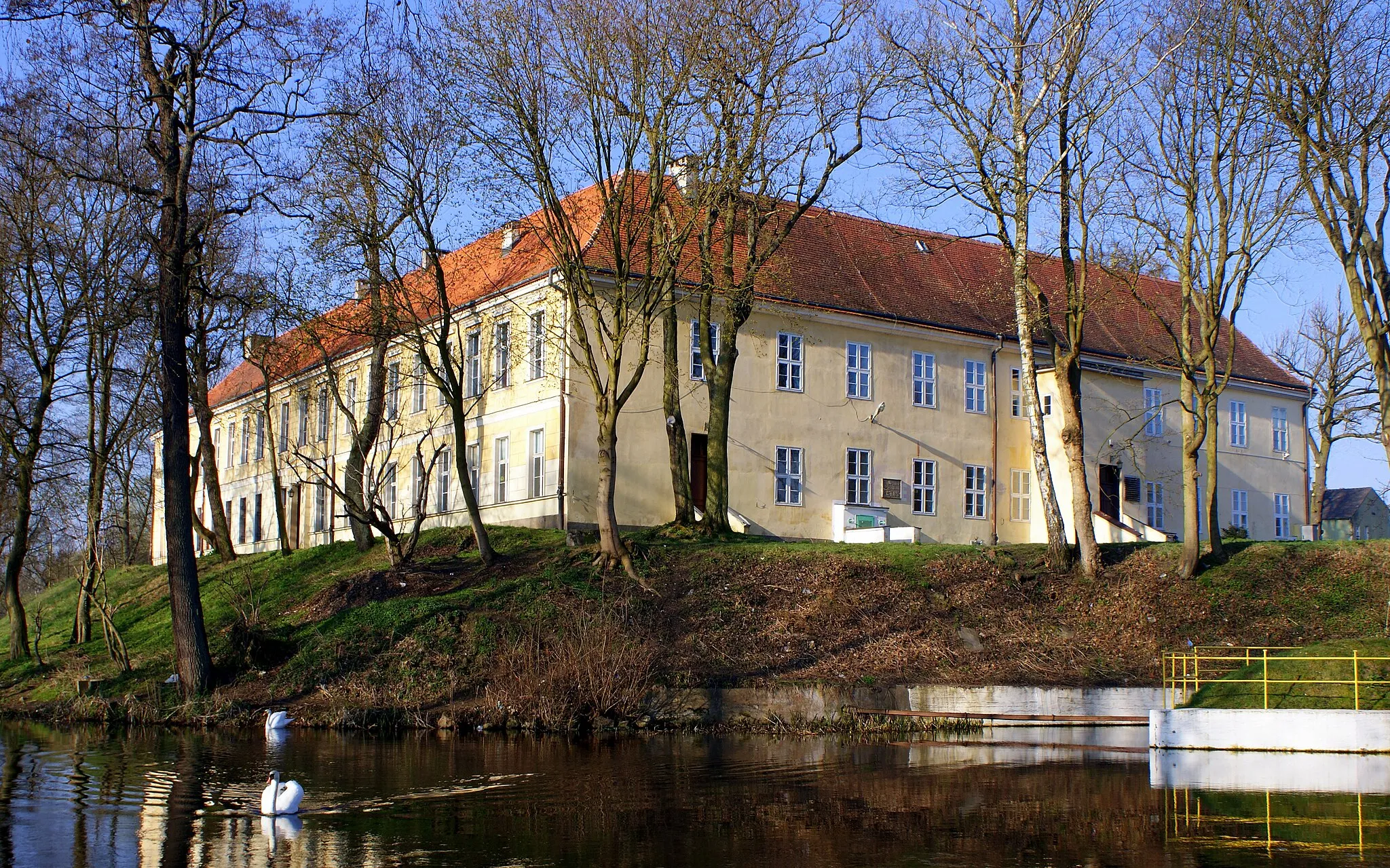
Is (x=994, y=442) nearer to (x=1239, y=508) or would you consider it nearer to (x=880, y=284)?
(x=880, y=284)

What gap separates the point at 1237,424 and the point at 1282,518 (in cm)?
396

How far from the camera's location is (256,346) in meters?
34.6

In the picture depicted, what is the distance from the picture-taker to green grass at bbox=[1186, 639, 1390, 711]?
18.6 metres

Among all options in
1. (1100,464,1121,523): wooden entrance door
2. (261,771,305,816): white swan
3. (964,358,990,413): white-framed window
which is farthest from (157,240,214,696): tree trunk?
(1100,464,1121,523): wooden entrance door

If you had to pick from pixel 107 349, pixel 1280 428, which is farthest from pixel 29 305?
pixel 1280 428

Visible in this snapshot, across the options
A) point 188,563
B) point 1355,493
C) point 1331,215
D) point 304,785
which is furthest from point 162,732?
point 1355,493

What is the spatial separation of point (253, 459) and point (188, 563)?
101ft

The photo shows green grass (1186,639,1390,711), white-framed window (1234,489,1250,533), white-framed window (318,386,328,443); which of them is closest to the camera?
green grass (1186,639,1390,711)

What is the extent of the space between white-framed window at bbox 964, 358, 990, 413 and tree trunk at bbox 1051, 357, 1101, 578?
12128 mm

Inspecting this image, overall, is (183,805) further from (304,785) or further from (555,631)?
(555,631)

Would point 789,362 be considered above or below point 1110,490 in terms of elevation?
above

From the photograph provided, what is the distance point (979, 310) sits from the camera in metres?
41.2

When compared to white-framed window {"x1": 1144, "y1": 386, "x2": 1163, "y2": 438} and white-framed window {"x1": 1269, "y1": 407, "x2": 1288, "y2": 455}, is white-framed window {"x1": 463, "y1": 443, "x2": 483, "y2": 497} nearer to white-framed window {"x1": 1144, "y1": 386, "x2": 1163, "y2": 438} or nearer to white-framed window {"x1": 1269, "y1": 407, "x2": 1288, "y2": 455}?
white-framed window {"x1": 1144, "y1": 386, "x2": 1163, "y2": 438}

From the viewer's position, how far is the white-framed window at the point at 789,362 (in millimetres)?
36250
